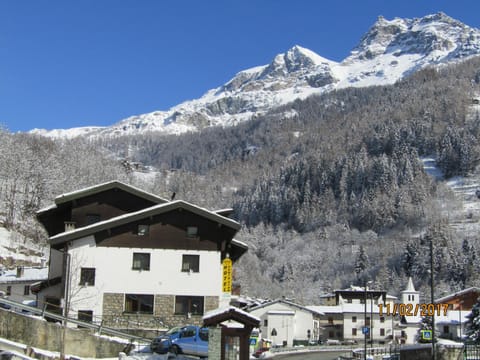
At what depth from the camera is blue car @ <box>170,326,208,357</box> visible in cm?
3123

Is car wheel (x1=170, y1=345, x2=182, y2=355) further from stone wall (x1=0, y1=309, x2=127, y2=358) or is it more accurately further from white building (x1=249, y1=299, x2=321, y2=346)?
white building (x1=249, y1=299, x2=321, y2=346)

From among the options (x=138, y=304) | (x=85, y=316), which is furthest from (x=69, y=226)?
(x=138, y=304)

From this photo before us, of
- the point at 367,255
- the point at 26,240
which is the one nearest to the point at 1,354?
the point at 26,240

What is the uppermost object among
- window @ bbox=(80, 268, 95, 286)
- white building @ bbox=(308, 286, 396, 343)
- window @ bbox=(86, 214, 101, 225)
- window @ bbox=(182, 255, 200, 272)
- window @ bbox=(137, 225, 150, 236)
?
window @ bbox=(86, 214, 101, 225)

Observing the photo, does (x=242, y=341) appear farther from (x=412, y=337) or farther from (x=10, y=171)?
(x=10, y=171)

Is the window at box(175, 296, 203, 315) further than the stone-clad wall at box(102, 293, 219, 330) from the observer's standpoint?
Yes

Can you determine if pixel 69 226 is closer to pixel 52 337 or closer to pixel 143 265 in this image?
pixel 143 265

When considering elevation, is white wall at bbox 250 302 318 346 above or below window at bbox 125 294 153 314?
below

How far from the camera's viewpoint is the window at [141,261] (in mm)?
40219

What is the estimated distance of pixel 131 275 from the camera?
3988 centimetres

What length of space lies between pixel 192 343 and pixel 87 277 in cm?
1038

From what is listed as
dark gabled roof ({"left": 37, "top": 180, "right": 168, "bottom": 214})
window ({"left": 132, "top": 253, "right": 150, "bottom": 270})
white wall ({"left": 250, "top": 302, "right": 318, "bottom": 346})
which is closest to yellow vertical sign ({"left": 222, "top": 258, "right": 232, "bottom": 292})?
window ({"left": 132, "top": 253, "right": 150, "bottom": 270})

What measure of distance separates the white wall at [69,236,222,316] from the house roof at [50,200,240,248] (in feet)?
2.08
